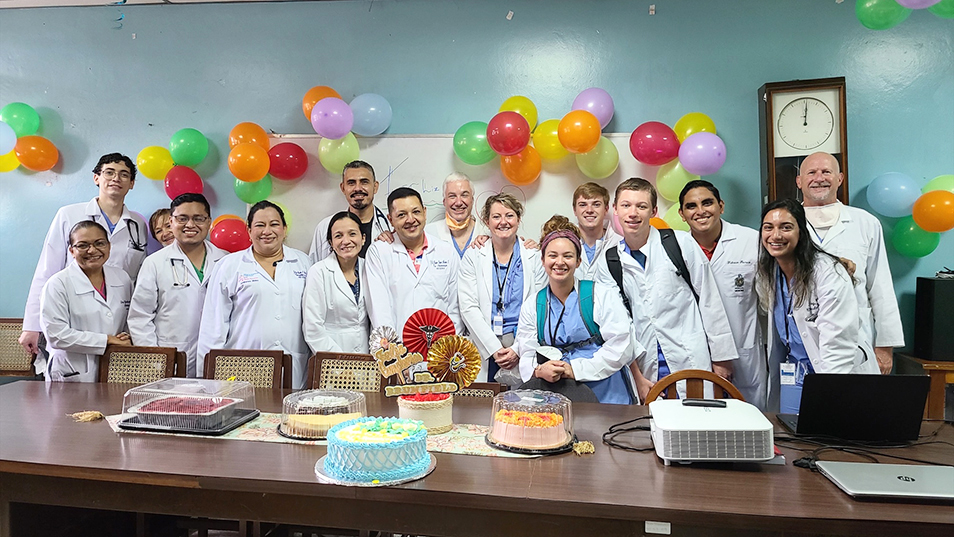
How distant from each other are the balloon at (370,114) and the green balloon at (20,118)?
240cm

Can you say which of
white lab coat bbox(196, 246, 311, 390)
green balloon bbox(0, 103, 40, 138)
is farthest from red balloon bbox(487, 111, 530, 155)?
green balloon bbox(0, 103, 40, 138)

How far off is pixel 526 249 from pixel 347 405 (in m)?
1.85

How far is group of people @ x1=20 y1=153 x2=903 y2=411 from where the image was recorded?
316cm

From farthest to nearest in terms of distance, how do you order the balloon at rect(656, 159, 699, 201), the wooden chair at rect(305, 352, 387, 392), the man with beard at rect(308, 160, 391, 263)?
the man with beard at rect(308, 160, 391, 263)
the balloon at rect(656, 159, 699, 201)
the wooden chair at rect(305, 352, 387, 392)

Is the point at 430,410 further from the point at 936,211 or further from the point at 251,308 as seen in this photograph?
the point at 936,211

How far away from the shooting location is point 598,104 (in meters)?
3.88

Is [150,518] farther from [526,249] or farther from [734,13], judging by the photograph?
[734,13]

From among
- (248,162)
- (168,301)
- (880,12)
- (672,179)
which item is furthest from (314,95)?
(880,12)

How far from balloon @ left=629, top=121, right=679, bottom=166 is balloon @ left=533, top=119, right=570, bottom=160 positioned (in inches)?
18.1

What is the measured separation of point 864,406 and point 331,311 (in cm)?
271

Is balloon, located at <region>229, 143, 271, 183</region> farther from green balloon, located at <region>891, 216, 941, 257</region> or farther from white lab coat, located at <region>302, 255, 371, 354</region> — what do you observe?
green balloon, located at <region>891, 216, 941, 257</region>

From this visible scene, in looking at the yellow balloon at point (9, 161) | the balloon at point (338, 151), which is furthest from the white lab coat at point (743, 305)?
the yellow balloon at point (9, 161)

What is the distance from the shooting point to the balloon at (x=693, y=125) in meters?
3.84

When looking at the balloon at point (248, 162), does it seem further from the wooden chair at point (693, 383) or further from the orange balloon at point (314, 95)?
the wooden chair at point (693, 383)
